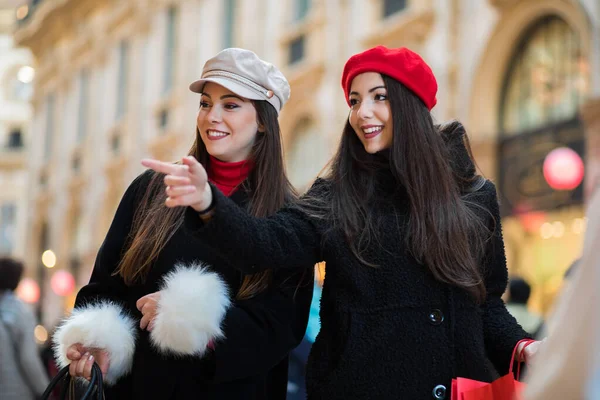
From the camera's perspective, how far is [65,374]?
2979 mm

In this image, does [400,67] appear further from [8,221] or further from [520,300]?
[8,221]

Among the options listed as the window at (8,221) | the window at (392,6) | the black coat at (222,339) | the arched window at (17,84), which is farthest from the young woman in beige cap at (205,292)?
the arched window at (17,84)

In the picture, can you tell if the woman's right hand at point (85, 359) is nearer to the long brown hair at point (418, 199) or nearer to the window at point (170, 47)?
the long brown hair at point (418, 199)

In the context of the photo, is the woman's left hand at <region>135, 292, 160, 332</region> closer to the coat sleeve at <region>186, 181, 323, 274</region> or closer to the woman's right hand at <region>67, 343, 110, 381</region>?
the woman's right hand at <region>67, 343, 110, 381</region>

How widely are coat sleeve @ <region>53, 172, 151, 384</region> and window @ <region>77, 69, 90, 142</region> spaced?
80.4 ft

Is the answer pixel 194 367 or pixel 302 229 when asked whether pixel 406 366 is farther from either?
pixel 194 367

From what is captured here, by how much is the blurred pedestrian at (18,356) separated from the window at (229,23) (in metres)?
13.9

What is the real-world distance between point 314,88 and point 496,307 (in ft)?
41.4

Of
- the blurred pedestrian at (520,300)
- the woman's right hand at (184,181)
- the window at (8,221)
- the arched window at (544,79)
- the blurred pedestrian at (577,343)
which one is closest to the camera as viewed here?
the blurred pedestrian at (577,343)

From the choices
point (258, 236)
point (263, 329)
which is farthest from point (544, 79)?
point (258, 236)

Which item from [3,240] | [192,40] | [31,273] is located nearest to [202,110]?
[192,40]

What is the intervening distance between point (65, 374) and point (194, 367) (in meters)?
0.42

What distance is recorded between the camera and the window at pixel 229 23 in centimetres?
1894

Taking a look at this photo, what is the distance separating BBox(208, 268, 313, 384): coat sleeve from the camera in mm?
2807
